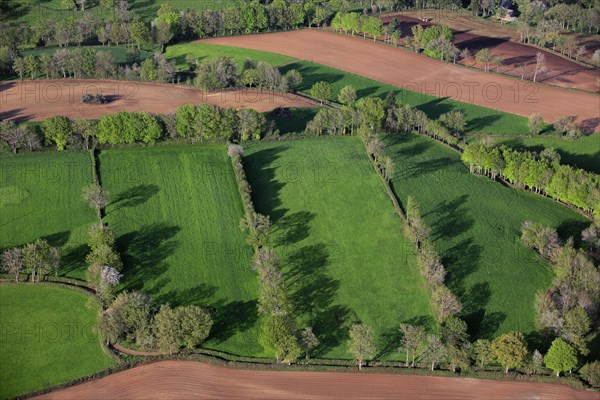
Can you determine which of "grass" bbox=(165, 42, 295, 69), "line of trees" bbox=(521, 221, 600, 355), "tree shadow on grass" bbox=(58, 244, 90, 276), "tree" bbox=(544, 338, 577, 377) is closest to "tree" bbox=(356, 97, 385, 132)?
"line of trees" bbox=(521, 221, 600, 355)

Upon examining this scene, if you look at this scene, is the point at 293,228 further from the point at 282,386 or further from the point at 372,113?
the point at 372,113

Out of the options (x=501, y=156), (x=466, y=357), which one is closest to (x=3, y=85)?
(x=501, y=156)

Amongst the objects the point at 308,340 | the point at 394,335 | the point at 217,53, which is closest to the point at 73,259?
the point at 308,340

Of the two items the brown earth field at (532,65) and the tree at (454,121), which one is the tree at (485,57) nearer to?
the brown earth field at (532,65)

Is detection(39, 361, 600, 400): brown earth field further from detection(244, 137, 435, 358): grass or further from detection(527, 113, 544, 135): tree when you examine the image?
detection(527, 113, 544, 135): tree

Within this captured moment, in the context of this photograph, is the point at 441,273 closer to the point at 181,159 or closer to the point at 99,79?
the point at 181,159

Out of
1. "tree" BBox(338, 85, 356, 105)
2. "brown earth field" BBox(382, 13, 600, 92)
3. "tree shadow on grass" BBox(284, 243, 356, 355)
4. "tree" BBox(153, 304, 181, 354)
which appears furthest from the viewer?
"brown earth field" BBox(382, 13, 600, 92)

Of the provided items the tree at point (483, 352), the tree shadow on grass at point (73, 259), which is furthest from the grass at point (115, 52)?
the tree at point (483, 352)
